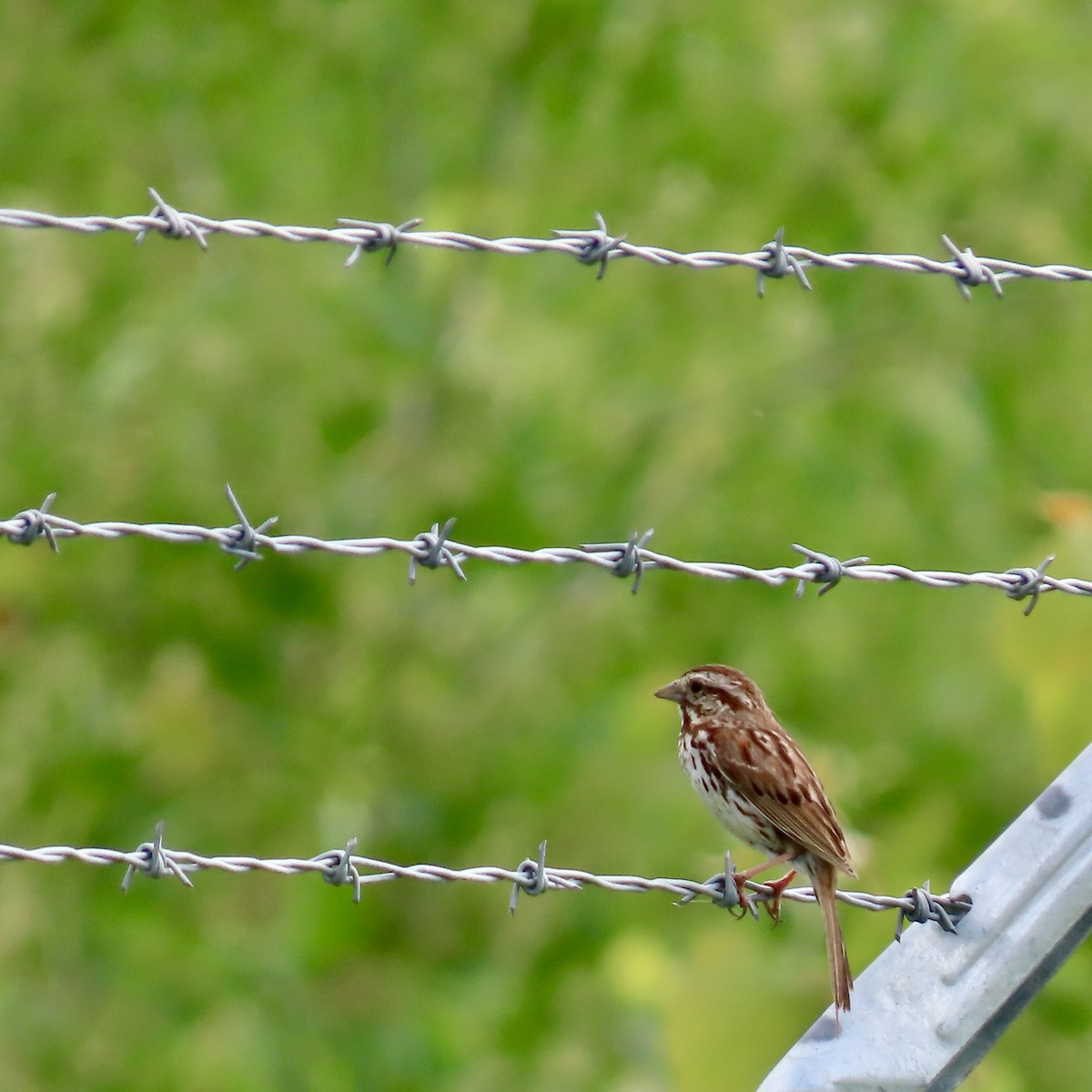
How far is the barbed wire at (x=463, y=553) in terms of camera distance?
3031 mm

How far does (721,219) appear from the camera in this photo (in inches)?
348

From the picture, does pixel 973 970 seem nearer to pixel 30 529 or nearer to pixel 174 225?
pixel 30 529

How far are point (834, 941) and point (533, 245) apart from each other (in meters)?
1.58

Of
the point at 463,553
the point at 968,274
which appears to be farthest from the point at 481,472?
the point at 463,553

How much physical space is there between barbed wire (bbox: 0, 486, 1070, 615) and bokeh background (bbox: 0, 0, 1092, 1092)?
11.3 ft

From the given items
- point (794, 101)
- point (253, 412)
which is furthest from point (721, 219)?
point (253, 412)

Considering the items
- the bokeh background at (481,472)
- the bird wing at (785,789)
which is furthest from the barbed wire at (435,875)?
the bokeh background at (481,472)

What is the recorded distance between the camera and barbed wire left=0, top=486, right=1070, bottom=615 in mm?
3031

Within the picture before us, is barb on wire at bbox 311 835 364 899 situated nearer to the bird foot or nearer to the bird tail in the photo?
the bird tail

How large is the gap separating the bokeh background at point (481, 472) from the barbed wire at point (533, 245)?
3531 millimetres

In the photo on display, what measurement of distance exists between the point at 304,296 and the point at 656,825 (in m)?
2.67

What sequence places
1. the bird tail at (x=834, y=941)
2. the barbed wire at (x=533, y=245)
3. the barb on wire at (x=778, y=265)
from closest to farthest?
the barbed wire at (x=533, y=245) < the bird tail at (x=834, y=941) < the barb on wire at (x=778, y=265)

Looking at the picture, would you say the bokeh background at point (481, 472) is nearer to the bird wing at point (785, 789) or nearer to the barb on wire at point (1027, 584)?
the bird wing at point (785, 789)

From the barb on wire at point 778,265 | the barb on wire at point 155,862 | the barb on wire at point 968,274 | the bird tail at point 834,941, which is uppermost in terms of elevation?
the barb on wire at point 778,265
